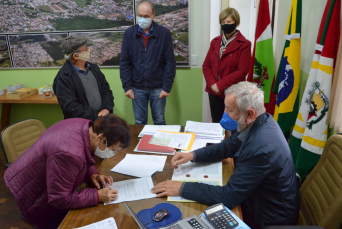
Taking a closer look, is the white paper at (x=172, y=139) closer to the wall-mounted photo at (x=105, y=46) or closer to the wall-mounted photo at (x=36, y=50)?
the wall-mounted photo at (x=105, y=46)

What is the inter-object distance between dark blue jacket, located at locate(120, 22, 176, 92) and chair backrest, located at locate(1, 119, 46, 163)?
1.03 metres

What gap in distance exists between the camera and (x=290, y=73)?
7.56 feet

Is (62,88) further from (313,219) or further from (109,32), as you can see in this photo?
(313,219)

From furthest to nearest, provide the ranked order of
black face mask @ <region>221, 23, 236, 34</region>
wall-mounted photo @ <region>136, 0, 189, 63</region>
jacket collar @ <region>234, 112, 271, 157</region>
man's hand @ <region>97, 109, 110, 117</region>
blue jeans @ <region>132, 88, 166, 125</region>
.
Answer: wall-mounted photo @ <region>136, 0, 189, 63</region>, blue jeans @ <region>132, 88, 166, 125</region>, black face mask @ <region>221, 23, 236, 34</region>, man's hand @ <region>97, 109, 110, 117</region>, jacket collar @ <region>234, 112, 271, 157</region>

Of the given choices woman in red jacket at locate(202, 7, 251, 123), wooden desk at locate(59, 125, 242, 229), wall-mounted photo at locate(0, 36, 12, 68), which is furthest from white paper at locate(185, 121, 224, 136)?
wall-mounted photo at locate(0, 36, 12, 68)

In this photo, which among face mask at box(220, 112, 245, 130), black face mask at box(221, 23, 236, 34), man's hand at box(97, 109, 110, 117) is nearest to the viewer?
face mask at box(220, 112, 245, 130)

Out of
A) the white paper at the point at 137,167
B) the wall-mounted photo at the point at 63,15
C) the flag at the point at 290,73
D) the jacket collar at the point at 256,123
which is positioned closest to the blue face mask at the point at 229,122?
the jacket collar at the point at 256,123

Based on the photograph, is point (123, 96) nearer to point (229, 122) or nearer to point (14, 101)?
point (14, 101)

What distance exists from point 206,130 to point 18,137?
1359 millimetres

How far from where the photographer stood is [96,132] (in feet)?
4.44

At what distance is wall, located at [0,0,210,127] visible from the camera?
3.27 metres

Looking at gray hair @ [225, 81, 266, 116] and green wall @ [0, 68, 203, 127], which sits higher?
gray hair @ [225, 81, 266, 116]

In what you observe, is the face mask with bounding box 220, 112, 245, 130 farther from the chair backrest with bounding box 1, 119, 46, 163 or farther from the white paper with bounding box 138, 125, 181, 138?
the chair backrest with bounding box 1, 119, 46, 163

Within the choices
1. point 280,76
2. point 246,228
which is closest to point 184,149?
point 246,228
